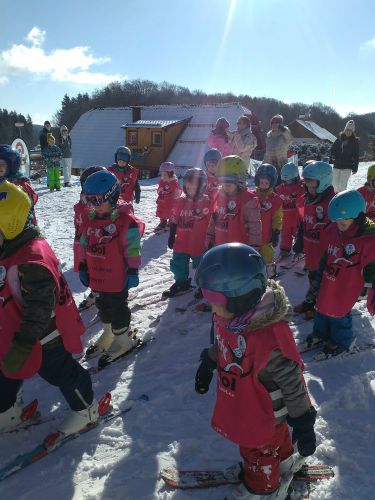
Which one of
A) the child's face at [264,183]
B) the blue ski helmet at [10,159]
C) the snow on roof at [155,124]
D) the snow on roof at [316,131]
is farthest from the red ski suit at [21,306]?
the snow on roof at [316,131]

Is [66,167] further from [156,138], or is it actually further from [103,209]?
[103,209]

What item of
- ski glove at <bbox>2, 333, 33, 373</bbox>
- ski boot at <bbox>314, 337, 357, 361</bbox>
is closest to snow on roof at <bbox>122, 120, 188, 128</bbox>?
ski boot at <bbox>314, 337, 357, 361</bbox>

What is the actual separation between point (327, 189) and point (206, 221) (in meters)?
1.77

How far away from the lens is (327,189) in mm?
5289

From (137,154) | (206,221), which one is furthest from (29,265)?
(137,154)

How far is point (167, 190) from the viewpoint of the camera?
31.5 feet

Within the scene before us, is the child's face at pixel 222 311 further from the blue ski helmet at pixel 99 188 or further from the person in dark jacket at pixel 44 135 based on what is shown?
the person in dark jacket at pixel 44 135

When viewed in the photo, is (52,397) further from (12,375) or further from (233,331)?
(233,331)

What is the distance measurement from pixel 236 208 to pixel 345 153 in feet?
21.6

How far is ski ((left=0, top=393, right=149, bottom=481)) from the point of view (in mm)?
2828

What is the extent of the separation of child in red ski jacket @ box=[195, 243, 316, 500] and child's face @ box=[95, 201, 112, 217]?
6.67ft

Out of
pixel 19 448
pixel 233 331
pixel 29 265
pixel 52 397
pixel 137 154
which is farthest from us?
pixel 137 154

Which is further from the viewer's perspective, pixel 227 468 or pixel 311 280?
pixel 311 280

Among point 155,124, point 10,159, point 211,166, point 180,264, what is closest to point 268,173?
point 211,166
